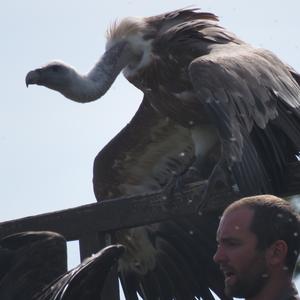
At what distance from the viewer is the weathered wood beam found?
7375 millimetres

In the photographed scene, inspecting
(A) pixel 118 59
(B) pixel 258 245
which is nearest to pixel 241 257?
(B) pixel 258 245

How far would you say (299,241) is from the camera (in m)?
4.79

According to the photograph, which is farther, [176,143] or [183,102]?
[176,143]

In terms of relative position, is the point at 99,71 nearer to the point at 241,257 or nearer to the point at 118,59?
the point at 118,59

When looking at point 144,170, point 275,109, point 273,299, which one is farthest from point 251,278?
point 144,170

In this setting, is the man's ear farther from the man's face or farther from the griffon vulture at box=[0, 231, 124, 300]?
the griffon vulture at box=[0, 231, 124, 300]

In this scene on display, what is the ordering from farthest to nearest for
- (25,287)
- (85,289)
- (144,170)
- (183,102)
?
(144,170) → (183,102) → (25,287) → (85,289)

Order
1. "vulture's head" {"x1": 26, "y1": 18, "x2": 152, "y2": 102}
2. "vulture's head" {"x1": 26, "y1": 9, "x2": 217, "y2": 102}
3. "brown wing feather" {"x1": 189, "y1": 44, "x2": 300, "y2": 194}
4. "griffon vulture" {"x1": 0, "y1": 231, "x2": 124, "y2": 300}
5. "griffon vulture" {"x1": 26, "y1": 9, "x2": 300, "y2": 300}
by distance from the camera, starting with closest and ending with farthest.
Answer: "griffon vulture" {"x1": 0, "y1": 231, "x2": 124, "y2": 300}
"brown wing feather" {"x1": 189, "y1": 44, "x2": 300, "y2": 194}
"griffon vulture" {"x1": 26, "y1": 9, "x2": 300, "y2": 300}
"vulture's head" {"x1": 26, "y1": 9, "x2": 217, "y2": 102}
"vulture's head" {"x1": 26, "y1": 18, "x2": 152, "y2": 102}

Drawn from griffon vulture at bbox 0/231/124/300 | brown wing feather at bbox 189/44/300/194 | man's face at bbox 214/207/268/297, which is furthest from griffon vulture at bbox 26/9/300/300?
man's face at bbox 214/207/268/297

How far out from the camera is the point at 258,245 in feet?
15.7

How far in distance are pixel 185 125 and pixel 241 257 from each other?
4681 mm

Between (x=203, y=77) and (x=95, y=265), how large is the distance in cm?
309

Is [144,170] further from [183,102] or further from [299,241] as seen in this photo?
[299,241]

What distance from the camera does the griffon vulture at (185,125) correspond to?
752 cm
